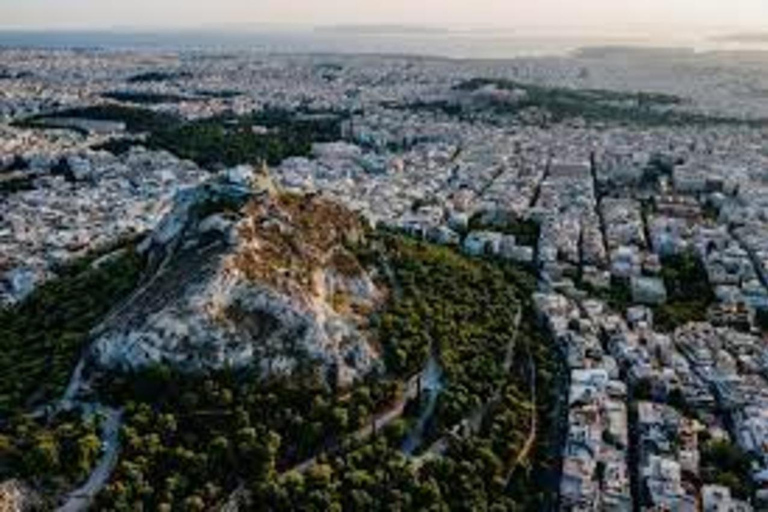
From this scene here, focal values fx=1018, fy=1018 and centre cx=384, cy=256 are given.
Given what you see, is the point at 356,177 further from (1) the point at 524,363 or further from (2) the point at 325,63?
(2) the point at 325,63

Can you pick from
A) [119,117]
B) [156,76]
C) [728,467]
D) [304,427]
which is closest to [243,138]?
[119,117]

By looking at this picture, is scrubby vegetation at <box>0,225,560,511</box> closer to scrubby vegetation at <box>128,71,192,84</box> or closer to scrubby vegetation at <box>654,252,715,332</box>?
scrubby vegetation at <box>654,252,715,332</box>

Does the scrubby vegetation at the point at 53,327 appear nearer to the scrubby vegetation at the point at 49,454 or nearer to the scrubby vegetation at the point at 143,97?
the scrubby vegetation at the point at 49,454

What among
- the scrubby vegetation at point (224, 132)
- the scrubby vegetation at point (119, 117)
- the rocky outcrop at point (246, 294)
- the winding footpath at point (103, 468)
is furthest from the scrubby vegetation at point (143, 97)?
the winding footpath at point (103, 468)

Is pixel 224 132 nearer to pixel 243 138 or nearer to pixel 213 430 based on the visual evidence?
pixel 243 138

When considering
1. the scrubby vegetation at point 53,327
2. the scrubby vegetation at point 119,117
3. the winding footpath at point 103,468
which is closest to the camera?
the winding footpath at point 103,468

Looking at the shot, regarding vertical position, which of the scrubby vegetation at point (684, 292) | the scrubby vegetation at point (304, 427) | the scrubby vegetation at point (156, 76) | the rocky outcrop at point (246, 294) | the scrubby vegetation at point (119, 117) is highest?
the rocky outcrop at point (246, 294)

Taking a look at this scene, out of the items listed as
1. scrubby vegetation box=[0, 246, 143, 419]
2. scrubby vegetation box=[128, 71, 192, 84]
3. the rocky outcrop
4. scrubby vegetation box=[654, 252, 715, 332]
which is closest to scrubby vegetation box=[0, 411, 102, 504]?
scrubby vegetation box=[0, 246, 143, 419]

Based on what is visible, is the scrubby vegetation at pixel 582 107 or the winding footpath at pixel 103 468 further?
the scrubby vegetation at pixel 582 107

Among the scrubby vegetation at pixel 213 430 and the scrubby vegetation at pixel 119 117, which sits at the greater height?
the scrubby vegetation at pixel 213 430

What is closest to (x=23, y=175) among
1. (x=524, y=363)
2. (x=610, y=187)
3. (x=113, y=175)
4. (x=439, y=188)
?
(x=113, y=175)
